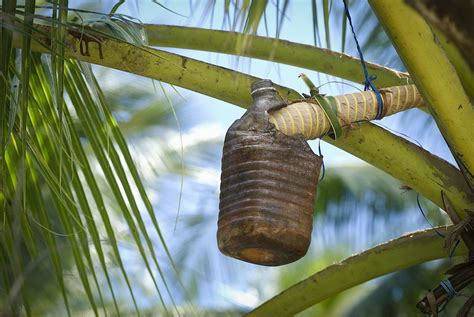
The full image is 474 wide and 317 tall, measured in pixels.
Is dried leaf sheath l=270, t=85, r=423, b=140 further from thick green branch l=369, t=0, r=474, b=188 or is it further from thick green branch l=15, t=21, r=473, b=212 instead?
thick green branch l=369, t=0, r=474, b=188

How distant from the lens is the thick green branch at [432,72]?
2.00m

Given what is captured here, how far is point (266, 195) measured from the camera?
2.03m

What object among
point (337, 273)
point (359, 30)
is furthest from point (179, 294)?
point (337, 273)

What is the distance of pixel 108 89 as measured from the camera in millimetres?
6605

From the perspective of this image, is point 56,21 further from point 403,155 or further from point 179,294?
point 179,294

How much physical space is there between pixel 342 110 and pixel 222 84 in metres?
0.29

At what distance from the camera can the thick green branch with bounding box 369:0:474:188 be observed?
200cm

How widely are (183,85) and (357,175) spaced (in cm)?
416

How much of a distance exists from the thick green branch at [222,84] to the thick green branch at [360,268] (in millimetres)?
174

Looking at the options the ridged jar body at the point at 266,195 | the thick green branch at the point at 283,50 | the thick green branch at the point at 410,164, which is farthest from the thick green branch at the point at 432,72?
the thick green branch at the point at 283,50

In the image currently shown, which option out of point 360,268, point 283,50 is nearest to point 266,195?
point 360,268

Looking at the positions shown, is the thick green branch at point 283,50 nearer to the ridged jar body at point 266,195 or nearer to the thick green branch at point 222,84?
the thick green branch at point 222,84

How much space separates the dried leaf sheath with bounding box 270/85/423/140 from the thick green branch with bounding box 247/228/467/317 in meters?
0.35

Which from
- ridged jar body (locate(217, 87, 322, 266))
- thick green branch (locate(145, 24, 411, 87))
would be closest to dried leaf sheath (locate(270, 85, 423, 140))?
ridged jar body (locate(217, 87, 322, 266))
